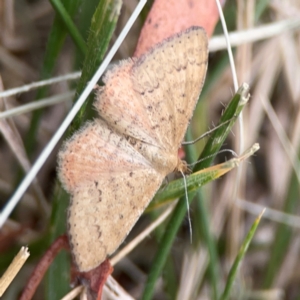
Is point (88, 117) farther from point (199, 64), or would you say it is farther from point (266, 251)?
point (266, 251)

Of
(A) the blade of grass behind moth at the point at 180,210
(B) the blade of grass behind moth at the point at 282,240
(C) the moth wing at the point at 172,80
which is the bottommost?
(B) the blade of grass behind moth at the point at 282,240

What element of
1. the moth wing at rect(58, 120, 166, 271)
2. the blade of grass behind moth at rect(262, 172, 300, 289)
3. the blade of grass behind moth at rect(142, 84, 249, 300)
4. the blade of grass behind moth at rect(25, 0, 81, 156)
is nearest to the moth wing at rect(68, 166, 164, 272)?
the moth wing at rect(58, 120, 166, 271)

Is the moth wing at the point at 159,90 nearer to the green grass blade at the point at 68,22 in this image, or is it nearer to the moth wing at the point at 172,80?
the moth wing at the point at 172,80

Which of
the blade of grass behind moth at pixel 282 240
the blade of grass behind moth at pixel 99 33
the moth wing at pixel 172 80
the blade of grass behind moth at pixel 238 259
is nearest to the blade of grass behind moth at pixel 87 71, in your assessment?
the blade of grass behind moth at pixel 99 33

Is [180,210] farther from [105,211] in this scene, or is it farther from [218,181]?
[218,181]

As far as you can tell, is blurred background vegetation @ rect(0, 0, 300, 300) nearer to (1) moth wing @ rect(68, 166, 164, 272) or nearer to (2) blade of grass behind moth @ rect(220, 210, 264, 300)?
(2) blade of grass behind moth @ rect(220, 210, 264, 300)

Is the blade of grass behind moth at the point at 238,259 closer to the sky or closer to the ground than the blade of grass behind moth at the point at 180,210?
closer to the ground

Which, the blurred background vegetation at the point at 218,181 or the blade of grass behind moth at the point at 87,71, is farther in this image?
the blurred background vegetation at the point at 218,181

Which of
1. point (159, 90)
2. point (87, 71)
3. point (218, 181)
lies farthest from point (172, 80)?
point (218, 181)
